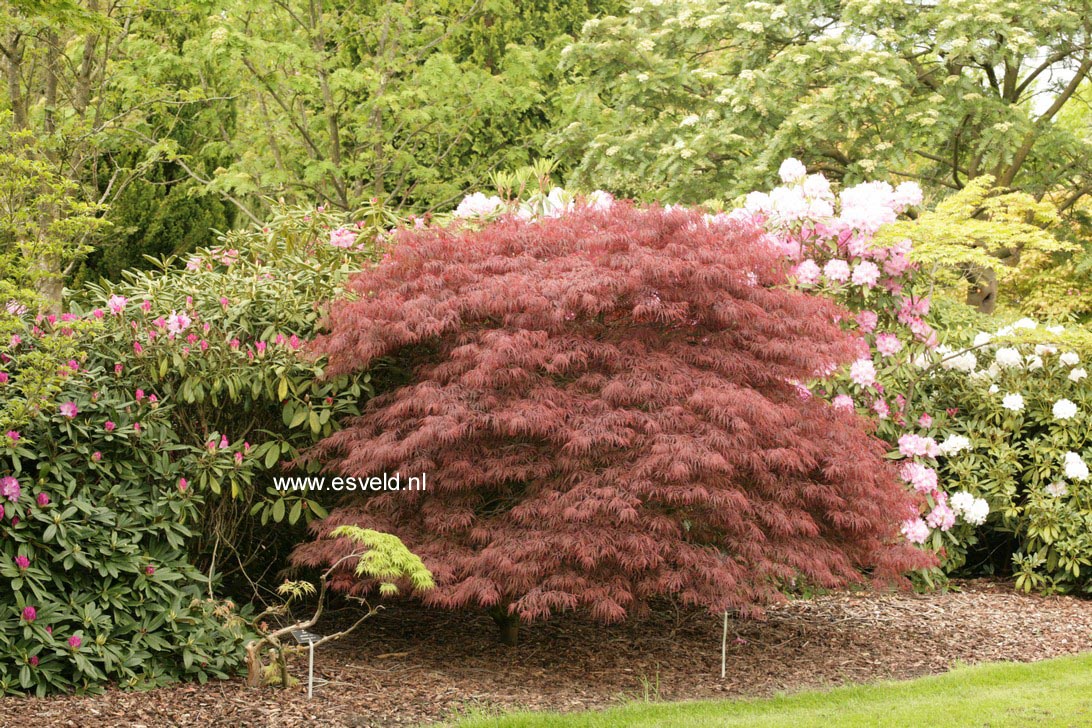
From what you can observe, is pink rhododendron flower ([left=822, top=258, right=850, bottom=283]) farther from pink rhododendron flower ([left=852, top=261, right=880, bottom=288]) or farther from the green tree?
the green tree

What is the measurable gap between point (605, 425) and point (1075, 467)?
13.9ft

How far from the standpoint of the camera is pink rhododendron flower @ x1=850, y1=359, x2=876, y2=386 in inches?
271

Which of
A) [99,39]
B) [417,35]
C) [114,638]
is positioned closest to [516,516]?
[114,638]

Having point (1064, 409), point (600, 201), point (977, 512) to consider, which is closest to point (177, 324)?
point (600, 201)

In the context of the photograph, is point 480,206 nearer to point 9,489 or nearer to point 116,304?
point 116,304

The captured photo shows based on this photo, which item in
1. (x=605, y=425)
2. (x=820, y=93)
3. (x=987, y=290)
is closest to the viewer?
(x=605, y=425)

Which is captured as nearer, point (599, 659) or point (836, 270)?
point (599, 659)

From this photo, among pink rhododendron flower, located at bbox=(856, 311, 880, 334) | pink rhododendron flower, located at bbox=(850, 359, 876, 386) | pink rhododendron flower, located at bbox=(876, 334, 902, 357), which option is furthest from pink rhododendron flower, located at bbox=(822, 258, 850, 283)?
pink rhododendron flower, located at bbox=(876, 334, 902, 357)

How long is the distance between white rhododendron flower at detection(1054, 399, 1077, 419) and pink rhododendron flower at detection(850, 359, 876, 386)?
5.15 ft

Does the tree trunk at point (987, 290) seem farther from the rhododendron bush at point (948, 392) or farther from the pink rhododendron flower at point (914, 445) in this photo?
the pink rhododendron flower at point (914, 445)

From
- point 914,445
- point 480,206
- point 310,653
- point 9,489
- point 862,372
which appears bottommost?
point 310,653
